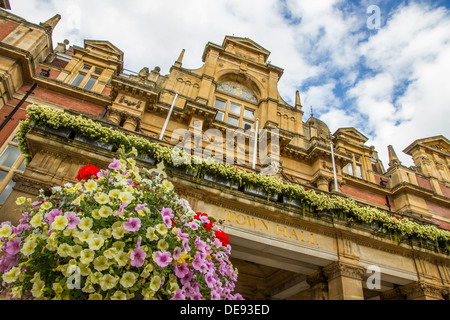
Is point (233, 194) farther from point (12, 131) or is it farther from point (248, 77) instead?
point (248, 77)

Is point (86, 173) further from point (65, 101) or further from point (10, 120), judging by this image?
point (65, 101)

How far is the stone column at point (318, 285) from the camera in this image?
25.2 ft

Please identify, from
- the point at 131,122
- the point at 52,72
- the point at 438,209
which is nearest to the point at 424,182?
the point at 438,209

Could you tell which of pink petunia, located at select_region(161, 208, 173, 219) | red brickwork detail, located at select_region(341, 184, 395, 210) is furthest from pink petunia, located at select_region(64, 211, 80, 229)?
red brickwork detail, located at select_region(341, 184, 395, 210)

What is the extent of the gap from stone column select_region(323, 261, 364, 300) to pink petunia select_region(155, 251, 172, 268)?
6618 mm

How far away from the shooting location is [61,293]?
7.76 ft

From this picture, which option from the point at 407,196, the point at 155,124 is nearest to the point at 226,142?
the point at 155,124

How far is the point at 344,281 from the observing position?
7.26 meters

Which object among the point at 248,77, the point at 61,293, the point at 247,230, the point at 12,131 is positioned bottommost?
the point at 61,293

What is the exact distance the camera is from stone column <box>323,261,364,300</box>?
7.11 m

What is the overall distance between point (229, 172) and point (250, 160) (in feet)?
21.2

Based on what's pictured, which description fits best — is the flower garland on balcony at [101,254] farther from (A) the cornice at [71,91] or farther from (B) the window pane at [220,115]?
(B) the window pane at [220,115]
